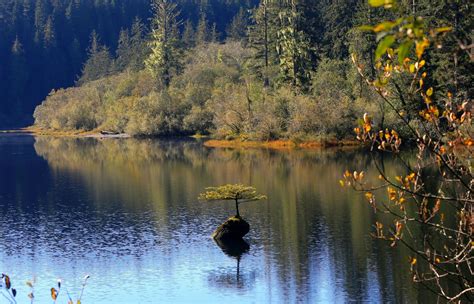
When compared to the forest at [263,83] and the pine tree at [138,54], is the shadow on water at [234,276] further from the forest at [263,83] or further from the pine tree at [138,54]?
the pine tree at [138,54]

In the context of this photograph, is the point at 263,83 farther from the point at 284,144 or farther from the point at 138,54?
the point at 138,54

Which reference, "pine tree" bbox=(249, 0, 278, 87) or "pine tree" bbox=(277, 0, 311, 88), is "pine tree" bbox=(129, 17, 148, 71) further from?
"pine tree" bbox=(277, 0, 311, 88)

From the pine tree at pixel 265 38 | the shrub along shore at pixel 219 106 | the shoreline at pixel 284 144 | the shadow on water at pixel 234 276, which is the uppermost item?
the pine tree at pixel 265 38

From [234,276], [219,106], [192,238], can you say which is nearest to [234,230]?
[192,238]

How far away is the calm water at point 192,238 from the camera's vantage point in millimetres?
25984

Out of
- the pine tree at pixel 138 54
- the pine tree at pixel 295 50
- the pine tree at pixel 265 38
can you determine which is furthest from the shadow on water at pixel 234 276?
the pine tree at pixel 138 54

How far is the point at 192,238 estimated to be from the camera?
34688 millimetres

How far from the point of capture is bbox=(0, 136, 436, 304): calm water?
25984 millimetres

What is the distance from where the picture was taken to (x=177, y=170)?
6322 centimetres

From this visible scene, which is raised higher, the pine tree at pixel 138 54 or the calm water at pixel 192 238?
the pine tree at pixel 138 54

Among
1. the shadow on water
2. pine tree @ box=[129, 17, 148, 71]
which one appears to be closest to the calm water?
the shadow on water

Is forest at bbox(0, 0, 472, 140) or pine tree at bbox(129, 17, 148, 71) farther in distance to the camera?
pine tree at bbox(129, 17, 148, 71)

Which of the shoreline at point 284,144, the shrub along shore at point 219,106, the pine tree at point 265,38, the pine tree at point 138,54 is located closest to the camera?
the shoreline at point 284,144

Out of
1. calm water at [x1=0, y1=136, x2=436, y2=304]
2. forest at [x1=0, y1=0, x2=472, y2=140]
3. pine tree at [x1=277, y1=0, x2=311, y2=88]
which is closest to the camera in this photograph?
calm water at [x1=0, y1=136, x2=436, y2=304]
